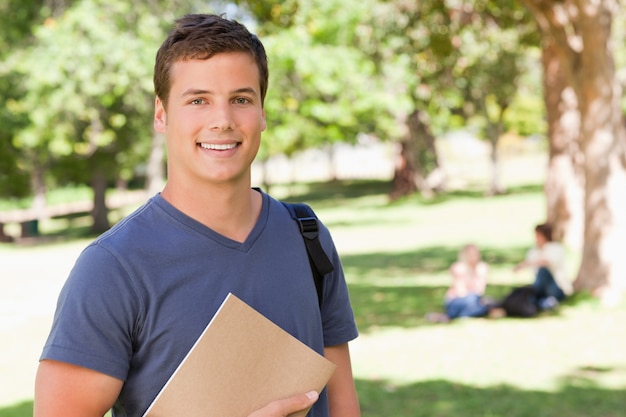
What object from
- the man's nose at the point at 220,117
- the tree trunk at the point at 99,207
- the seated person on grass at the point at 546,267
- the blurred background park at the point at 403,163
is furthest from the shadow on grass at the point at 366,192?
the man's nose at the point at 220,117

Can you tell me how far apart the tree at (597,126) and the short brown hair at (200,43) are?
9102 mm

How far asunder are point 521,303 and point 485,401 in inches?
139

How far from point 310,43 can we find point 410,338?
13676 millimetres

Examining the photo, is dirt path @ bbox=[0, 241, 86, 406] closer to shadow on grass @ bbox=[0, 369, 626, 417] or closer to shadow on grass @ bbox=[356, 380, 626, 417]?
shadow on grass @ bbox=[0, 369, 626, 417]

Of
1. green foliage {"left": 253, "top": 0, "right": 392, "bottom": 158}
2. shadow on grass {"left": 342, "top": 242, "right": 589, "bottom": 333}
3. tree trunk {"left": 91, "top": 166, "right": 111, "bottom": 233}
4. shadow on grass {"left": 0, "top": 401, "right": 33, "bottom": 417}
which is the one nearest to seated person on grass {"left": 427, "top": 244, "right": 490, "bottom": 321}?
shadow on grass {"left": 342, "top": 242, "right": 589, "bottom": 333}

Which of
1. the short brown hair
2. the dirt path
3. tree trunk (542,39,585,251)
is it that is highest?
the short brown hair

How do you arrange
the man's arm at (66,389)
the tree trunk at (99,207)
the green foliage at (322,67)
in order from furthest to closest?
the tree trunk at (99,207) < the green foliage at (322,67) < the man's arm at (66,389)

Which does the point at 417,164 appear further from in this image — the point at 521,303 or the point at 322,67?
the point at 521,303

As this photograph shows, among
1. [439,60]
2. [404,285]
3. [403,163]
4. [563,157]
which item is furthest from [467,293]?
[403,163]

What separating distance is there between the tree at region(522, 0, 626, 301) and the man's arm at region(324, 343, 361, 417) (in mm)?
8950

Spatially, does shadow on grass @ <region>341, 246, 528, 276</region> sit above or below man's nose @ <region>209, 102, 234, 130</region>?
below

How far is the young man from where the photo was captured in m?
1.89

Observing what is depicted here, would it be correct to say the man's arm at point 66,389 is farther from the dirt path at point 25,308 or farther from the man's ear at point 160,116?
the dirt path at point 25,308

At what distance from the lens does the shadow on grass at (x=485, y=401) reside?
6.66 meters
